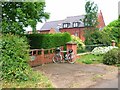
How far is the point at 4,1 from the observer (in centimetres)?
1398

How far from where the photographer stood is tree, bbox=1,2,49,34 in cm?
1448

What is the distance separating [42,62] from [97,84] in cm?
559

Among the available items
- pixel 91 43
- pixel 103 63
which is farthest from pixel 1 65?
pixel 91 43

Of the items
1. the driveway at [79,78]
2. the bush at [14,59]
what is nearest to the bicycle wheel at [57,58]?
the driveway at [79,78]

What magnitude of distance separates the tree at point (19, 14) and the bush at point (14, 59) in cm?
487

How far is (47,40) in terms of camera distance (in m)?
18.3

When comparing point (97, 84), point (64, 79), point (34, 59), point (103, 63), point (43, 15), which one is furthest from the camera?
point (43, 15)

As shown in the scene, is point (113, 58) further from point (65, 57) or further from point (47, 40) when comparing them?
point (47, 40)

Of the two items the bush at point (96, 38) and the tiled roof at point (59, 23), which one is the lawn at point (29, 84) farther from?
the tiled roof at point (59, 23)

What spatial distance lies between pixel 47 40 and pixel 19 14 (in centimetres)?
447

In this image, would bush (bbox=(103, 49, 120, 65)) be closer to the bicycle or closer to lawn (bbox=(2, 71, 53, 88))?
the bicycle

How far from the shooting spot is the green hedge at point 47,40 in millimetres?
18328

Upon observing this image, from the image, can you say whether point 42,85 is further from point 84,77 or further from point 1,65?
point 84,77

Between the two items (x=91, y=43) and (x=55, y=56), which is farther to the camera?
(x=91, y=43)
